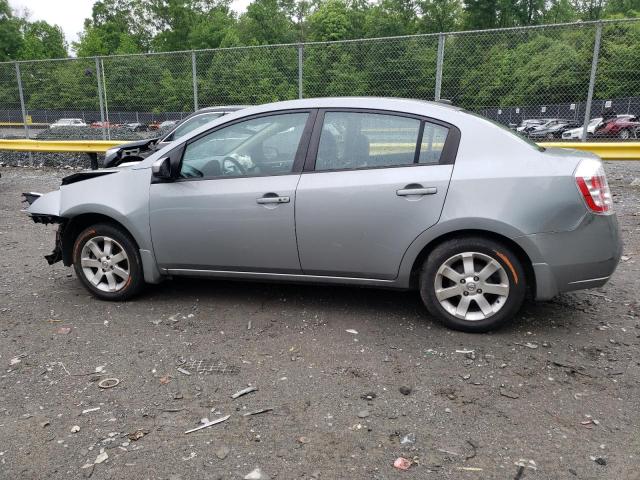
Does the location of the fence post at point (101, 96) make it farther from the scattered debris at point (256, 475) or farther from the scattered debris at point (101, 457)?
the scattered debris at point (256, 475)

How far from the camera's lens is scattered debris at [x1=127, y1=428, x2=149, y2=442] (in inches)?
108

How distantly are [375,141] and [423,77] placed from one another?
275 inches

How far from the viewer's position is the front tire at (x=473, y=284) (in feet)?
12.0

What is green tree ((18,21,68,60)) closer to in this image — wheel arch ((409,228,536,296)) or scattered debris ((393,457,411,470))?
wheel arch ((409,228,536,296))

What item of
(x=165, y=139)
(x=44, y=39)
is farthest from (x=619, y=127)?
(x=44, y=39)

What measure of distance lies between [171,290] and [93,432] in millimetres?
2166

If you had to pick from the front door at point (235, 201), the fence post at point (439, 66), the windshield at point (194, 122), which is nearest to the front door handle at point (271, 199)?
the front door at point (235, 201)

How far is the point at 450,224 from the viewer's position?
3668 mm

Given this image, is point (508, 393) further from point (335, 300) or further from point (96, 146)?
point (96, 146)

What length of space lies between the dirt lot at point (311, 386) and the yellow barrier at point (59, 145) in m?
8.52

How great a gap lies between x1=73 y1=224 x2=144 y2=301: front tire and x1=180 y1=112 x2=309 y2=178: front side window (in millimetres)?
800

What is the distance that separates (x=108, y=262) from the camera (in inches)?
179

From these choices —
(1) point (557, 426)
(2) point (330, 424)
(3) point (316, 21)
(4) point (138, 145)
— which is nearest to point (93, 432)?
(2) point (330, 424)

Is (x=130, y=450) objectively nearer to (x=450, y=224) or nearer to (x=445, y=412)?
(x=445, y=412)
